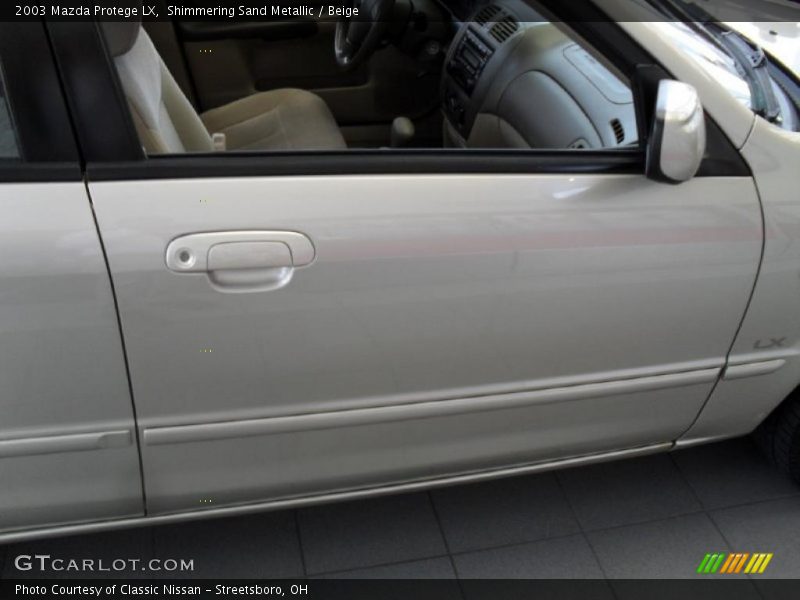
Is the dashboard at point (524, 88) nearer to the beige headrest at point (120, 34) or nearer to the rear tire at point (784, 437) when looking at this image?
the rear tire at point (784, 437)

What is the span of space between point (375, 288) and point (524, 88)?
3.28 ft

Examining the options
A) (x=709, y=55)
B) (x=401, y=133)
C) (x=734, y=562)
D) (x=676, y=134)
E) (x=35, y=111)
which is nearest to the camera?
(x=35, y=111)

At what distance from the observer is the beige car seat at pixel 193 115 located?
153 centimetres

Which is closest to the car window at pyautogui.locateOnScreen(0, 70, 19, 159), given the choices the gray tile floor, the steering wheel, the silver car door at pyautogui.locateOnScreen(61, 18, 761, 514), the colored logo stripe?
the silver car door at pyautogui.locateOnScreen(61, 18, 761, 514)

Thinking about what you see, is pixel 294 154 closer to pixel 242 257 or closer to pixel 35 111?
pixel 242 257

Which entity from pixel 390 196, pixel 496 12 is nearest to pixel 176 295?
pixel 390 196

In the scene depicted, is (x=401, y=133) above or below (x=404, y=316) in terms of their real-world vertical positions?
below

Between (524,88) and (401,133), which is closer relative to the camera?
(524,88)

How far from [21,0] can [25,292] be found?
17.6 inches

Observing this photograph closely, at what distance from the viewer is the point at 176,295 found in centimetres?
131

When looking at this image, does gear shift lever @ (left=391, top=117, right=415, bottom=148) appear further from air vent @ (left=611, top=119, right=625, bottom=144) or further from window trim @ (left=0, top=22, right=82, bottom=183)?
window trim @ (left=0, top=22, right=82, bottom=183)

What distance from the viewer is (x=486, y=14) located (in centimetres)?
241

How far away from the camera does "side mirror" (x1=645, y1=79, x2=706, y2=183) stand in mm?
1358

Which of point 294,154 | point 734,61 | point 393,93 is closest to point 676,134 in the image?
point 734,61
